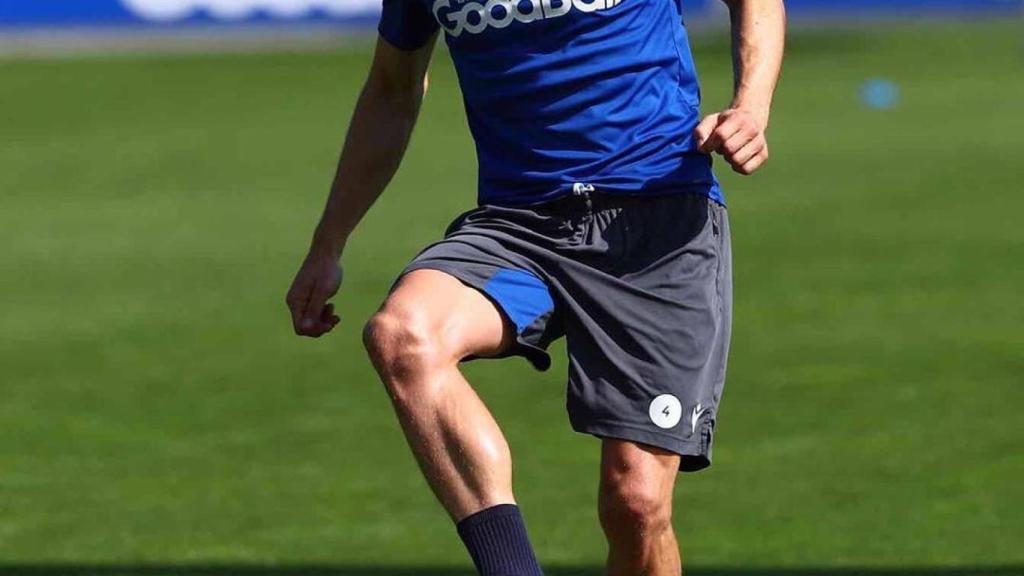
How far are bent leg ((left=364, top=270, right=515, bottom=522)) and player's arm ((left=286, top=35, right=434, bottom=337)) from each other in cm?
72

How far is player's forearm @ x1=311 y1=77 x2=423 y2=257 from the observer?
5.67 meters

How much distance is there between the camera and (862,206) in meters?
16.2

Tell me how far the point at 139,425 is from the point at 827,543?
10.9 feet

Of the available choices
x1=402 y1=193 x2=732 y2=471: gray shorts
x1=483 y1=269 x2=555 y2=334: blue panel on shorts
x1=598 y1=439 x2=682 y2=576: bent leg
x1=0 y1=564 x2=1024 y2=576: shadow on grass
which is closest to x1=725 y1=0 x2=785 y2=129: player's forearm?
x1=402 y1=193 x2=732 y2=471: gray shorts

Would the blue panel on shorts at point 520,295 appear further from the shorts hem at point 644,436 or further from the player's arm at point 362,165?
the player's arm at point 362,165

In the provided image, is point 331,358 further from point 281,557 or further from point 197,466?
point 281,557

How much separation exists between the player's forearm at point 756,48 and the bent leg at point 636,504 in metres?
0.84

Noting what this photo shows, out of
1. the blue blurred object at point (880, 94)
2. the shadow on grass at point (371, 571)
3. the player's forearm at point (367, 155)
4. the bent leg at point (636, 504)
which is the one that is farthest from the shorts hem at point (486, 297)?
the blue blurred object at point (880, 94)

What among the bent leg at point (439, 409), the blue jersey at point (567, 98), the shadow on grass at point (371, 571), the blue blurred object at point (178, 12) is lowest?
the blue blurred object at point (178, 12)

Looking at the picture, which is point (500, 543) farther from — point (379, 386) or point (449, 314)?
point (379, 386)

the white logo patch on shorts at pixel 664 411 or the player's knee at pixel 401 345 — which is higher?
the player's knee at pixel 401 345

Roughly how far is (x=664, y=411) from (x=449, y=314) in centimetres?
66

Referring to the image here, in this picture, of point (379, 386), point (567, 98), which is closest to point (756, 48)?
point (567, 98)

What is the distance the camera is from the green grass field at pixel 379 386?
7.37 m
